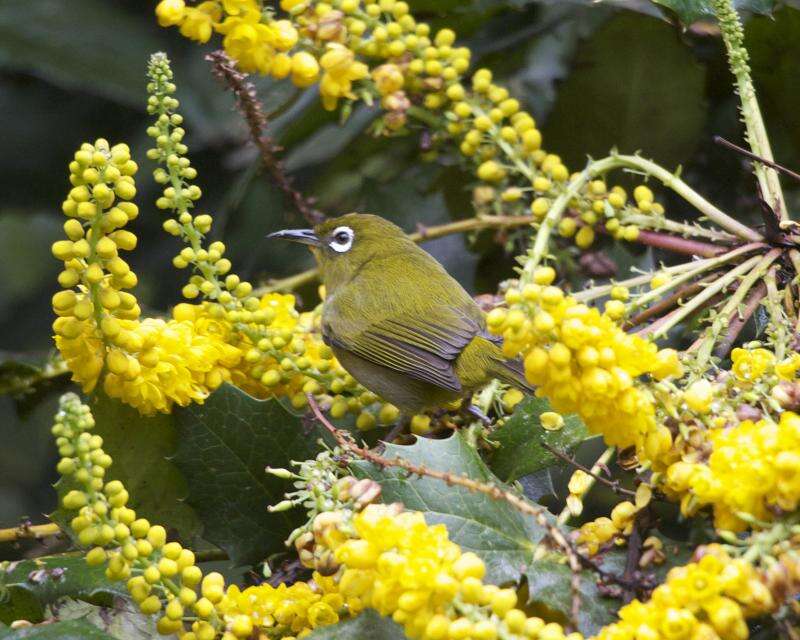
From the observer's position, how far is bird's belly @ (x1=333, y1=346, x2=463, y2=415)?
2100 mm

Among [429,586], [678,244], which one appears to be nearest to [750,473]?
[429,586]

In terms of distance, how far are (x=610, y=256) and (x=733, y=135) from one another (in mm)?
406

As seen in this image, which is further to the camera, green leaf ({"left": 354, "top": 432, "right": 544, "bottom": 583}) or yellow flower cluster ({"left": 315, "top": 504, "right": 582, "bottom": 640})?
green leaf ({"left": 354, "top": 432, "right": 544, "bottom": 583})

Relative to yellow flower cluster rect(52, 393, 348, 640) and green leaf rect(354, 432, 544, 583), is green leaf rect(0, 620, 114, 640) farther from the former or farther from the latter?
green leaf rect(354, 432, 544, 583)

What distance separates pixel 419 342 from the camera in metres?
2.35

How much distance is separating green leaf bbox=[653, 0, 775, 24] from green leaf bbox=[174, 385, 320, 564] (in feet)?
3.29

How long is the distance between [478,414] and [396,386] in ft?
0.69

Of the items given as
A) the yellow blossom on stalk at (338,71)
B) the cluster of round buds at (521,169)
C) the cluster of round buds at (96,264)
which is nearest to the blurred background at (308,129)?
the cluster of round buds at (521,169)

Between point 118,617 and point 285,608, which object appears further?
point 118,617

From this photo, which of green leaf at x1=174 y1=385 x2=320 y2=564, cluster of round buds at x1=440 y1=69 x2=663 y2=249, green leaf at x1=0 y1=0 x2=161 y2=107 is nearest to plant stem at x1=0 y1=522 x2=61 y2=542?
green leaf at x1=174 y1=385 x2=320 y2=564

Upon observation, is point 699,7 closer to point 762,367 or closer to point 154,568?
point 762,367

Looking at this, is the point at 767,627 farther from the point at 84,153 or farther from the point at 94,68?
the point at 94,68

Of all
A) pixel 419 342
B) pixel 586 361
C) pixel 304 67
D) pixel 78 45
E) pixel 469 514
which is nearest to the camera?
pixel 586 361

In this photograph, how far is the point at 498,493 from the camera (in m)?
1.32
